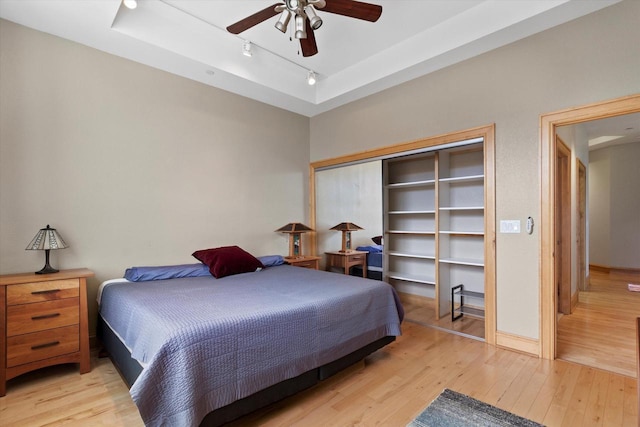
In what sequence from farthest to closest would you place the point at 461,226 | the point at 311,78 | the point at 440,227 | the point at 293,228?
the point at 293,228, the point at 461,226, the point at 440,227, the point at 311,78

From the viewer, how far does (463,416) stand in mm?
1620

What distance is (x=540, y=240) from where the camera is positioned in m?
2.64

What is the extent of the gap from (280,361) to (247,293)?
684 millimetres

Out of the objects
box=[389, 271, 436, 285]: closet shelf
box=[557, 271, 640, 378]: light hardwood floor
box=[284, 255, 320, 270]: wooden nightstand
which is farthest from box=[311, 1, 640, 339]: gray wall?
box=[284, 255, 320, 270]: wooden nightstand

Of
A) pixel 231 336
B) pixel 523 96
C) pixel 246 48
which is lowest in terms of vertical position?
pixel 231 336

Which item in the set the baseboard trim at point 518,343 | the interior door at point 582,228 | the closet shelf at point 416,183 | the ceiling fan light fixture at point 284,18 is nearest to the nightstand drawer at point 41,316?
the ceiling fan light fixture at point 284,18

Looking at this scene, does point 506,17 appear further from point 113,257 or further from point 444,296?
point 113,257

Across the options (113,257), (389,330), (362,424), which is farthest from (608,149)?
(113,257)

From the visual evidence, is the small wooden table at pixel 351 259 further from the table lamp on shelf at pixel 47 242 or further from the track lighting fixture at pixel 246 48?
the table lamp on shelf at pixel 47 242

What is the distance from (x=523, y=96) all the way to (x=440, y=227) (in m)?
1.60

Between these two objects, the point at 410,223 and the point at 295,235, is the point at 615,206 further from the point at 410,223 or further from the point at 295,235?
the point at 295,235

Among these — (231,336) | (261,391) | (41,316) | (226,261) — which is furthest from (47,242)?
(261,391)

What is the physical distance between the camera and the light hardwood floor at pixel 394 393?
72.0 inches

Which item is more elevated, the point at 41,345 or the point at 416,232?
the point at 416,232
